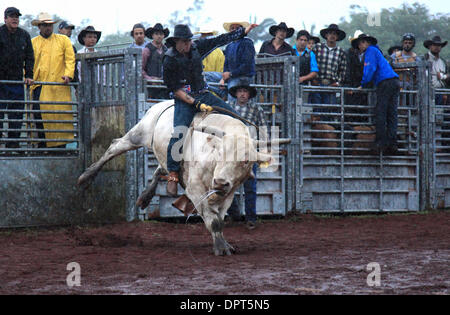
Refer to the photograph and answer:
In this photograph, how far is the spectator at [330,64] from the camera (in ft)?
37.9

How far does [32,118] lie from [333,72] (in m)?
4.64

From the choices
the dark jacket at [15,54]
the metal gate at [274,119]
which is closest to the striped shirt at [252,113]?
the metal gate at [274,119]

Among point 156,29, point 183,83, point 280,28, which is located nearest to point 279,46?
point 280,28

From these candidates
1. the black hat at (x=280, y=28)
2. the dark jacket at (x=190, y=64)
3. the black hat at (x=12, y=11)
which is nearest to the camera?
the dark jacket at (x=190, y=64)

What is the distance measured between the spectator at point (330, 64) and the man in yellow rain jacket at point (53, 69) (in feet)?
12.4

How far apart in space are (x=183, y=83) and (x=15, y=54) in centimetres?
302

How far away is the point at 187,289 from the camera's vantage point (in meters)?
5.50

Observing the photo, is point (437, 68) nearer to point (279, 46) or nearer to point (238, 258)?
point (279, 46)

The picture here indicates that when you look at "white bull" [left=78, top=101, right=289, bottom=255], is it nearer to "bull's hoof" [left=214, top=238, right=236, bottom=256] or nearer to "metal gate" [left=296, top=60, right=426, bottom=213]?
"bull's hoof" [left=214, top=238, right=236, bottom=256]

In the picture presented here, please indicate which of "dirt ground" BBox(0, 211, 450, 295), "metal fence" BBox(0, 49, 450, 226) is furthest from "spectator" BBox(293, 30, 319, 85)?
"dirt ground" BBox(0, 211, 450, 295)

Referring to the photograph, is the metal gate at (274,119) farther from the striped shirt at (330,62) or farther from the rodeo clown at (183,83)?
the rodeo clown at (183,83)

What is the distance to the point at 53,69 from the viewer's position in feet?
34.6

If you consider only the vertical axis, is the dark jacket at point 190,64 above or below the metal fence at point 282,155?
above
